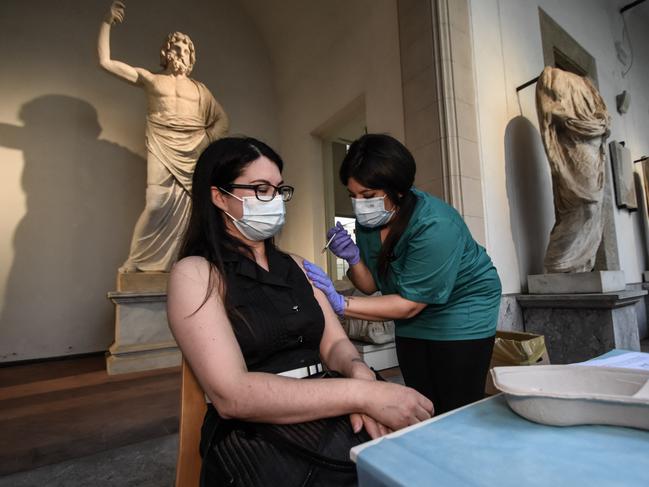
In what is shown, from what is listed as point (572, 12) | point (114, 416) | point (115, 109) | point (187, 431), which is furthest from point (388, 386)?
point (572, 12)

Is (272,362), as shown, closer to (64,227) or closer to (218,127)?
(218,127)

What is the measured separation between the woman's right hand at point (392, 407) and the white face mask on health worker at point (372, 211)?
0.78m

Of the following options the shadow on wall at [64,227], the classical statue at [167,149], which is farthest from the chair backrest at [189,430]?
the shadow on wall at [64,227]

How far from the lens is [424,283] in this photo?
1229mm

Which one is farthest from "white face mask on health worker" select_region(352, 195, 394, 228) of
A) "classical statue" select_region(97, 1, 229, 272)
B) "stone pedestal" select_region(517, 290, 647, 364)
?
"classical statue" select_region(97, 1, 229, 272)

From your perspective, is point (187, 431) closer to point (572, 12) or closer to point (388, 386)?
point (388, 386)

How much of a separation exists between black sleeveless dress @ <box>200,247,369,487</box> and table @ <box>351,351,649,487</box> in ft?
0.92

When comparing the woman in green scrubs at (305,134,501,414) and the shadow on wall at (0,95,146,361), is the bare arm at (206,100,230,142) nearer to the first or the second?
the shadow on wall at (0,95,146,361)

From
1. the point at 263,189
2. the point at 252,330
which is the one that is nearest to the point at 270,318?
the point at 252,330

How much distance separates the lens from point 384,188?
1.35 meters

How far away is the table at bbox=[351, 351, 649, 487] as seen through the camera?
1.34 feet

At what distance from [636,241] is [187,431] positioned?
6792mm

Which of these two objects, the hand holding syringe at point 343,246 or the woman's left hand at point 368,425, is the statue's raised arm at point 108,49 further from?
the woman's left hand at point 368,425

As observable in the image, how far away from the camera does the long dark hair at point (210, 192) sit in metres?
1.00
